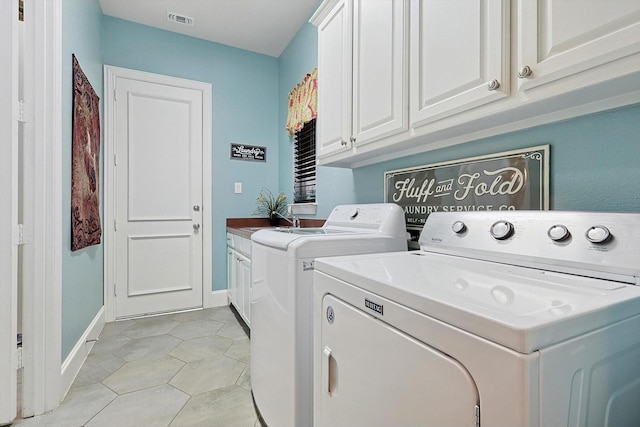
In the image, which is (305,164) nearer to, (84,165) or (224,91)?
(224,91)

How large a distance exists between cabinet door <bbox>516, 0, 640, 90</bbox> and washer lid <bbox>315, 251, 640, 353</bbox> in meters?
0.51

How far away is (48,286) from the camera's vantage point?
62.2 inches

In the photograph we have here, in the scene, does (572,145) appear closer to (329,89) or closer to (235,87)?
(329,89)

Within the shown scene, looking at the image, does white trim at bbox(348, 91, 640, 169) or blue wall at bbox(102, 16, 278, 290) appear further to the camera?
blue wall at bbox(102, 16, 278, 290)

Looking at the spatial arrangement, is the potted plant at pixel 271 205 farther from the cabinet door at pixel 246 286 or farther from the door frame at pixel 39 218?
the door frame at pixel 39 218

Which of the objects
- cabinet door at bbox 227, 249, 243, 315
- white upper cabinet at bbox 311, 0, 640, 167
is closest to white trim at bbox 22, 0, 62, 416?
cabinet door at bbox 227, 249, 243, 315

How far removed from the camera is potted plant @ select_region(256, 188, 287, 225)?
336 centimetres

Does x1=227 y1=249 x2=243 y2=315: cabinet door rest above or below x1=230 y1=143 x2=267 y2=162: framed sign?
below

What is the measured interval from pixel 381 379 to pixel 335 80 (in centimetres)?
158

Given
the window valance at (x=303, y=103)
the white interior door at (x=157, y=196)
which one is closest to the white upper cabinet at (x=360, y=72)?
the window valance at (x=303, y=103)

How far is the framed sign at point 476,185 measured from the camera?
109 cm

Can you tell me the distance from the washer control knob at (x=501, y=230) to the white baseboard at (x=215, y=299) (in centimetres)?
289

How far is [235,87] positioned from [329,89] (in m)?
1.92

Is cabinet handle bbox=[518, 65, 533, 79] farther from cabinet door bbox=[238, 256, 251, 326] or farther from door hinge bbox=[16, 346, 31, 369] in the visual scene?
door hinge bbox=[16, 346, 31, 369]
